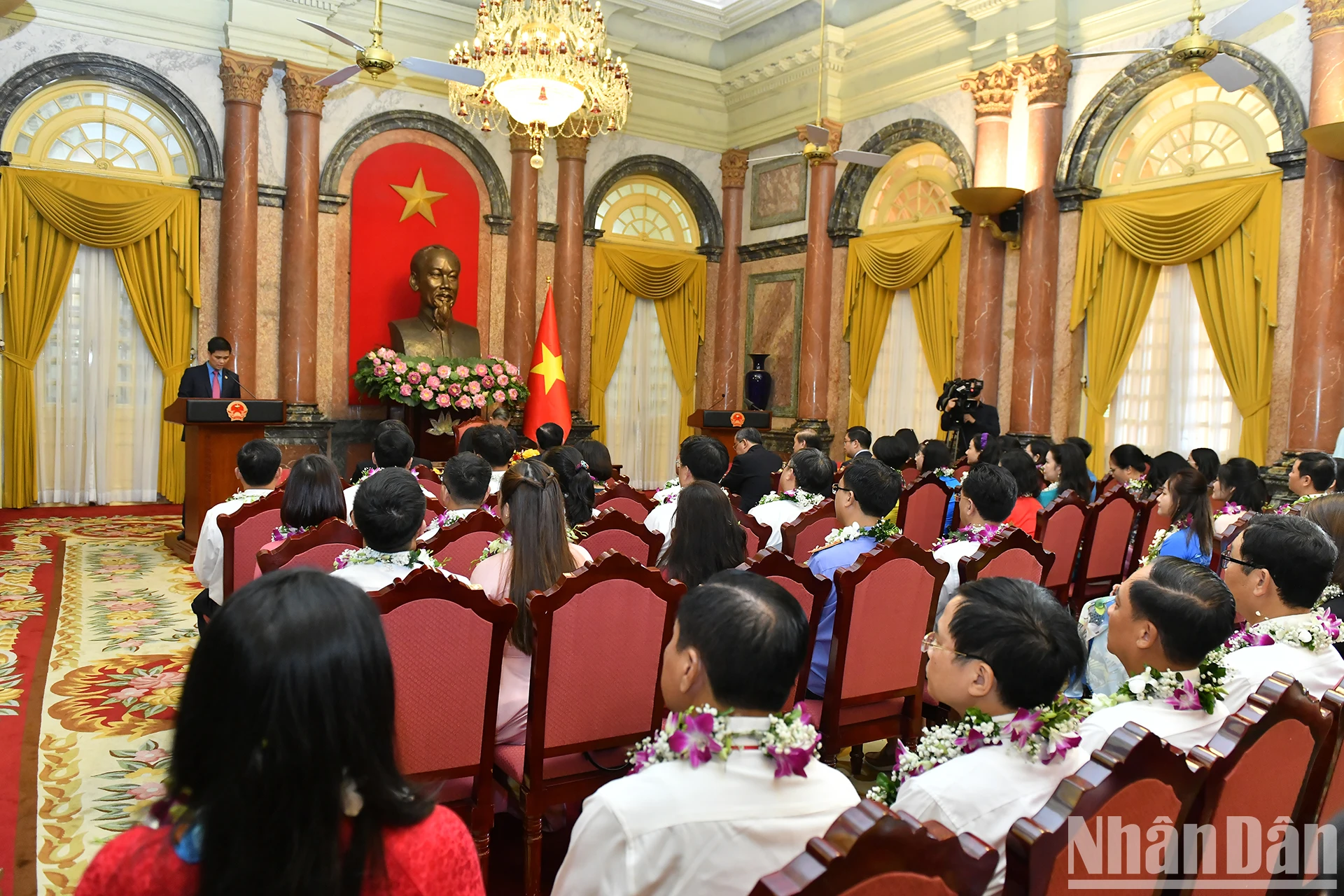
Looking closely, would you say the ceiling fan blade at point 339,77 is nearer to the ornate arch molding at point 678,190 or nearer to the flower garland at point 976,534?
the ornate arch molding at point 678,190

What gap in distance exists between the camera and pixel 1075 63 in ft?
27.0

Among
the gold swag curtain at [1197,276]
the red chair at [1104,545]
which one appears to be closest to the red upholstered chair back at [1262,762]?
the red chair at [1104,545]

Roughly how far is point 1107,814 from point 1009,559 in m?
2.00

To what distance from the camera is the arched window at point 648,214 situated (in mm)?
11312

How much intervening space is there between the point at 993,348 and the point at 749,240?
3897 mm

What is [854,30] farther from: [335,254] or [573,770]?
[573,770]

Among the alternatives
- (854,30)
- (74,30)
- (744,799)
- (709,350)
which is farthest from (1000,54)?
(744,799)

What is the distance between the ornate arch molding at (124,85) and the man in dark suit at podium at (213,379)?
2.48 m

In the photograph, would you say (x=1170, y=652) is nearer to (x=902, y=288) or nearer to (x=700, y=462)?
(x=700, y=462)

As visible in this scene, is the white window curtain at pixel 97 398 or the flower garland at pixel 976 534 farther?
the white window curtain at pixel 97 398

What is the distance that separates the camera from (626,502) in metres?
4.51

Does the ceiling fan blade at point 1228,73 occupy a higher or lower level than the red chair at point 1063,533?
higher

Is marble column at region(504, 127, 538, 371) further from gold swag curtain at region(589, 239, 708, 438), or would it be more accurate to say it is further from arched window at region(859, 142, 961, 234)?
arched window at region(859, 142, 961, 234)

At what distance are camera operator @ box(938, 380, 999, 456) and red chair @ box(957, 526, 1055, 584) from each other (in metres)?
4.68
